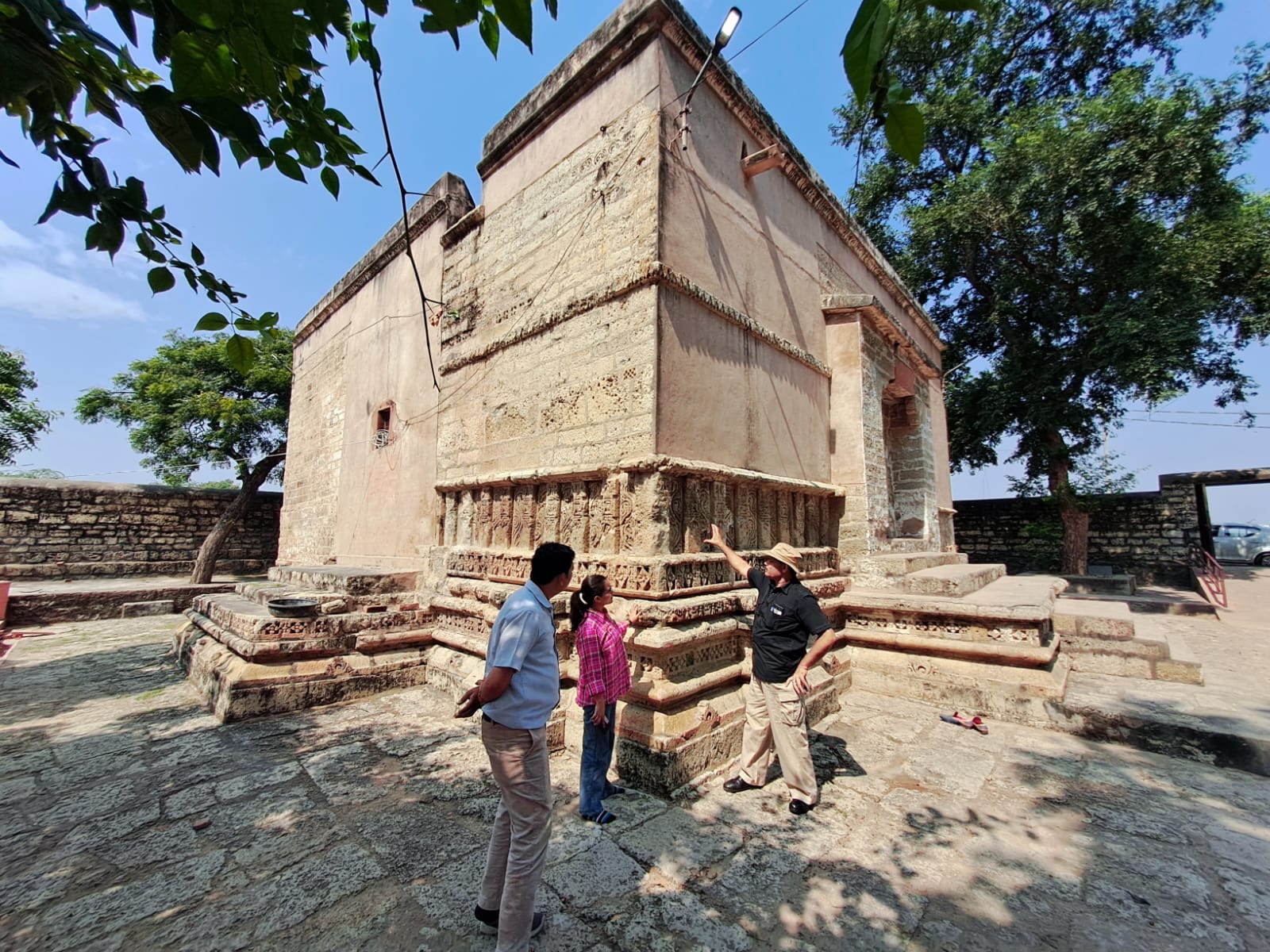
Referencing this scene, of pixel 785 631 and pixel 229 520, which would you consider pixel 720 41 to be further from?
pixel 229 520

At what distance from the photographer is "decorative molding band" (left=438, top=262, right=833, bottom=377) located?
13.4 ft

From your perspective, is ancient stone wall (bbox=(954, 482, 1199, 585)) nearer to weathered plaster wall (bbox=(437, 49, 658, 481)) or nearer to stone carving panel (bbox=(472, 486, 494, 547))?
weathered plaster wall (bbox=(437, 49, 658, 481))

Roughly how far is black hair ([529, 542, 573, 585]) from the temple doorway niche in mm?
7298

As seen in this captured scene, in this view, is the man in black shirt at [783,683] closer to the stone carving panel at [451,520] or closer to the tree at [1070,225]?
the stone carving panel at [451,520]

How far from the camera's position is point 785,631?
131 inches

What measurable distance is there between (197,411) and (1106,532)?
2442cm

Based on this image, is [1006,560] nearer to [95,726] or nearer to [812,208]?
[812,208]

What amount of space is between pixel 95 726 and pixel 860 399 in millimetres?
7616

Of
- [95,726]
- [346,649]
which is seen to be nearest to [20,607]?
[95,726]

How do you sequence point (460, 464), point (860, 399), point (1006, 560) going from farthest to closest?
point (1006, 560) < point (860, 399) < point (460, 464)

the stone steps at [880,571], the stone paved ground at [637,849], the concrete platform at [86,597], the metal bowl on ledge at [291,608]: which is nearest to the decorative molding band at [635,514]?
the stone steps at [880,571]

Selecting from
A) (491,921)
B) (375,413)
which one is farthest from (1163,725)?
(375,413)

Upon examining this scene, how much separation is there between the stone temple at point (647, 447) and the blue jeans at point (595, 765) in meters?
0.41

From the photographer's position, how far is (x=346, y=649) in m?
4.95
